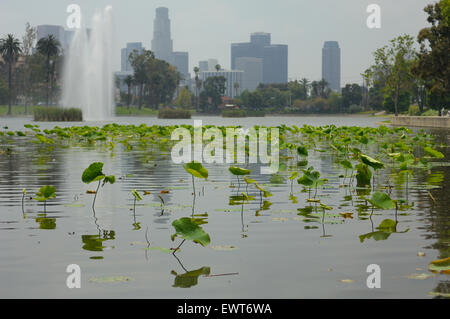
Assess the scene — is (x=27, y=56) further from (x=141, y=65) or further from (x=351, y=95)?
(x=351, y=95)

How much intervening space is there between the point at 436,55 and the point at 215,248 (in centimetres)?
4990

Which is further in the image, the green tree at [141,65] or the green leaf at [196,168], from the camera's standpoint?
the green tree at [141,65]

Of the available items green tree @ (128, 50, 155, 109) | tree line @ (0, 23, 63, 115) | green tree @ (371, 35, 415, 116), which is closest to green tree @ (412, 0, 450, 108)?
green tree @ (371, 35, 415, 116)

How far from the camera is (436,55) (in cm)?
5169

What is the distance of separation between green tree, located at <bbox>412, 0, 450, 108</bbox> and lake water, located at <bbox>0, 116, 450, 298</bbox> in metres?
44.6

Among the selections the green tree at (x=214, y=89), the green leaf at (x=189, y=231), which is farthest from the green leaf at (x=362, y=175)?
the green tree at (x=214, y=89)

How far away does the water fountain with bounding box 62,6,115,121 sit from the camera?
62.5m

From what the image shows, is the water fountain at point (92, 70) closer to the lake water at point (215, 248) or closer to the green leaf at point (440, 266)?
the lake water at point (215, 248)

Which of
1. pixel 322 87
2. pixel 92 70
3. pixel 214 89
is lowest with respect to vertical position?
pixel 92 70

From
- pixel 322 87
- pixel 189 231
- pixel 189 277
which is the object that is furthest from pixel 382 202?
pixel 322 87

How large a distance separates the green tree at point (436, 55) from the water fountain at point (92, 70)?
2929 centimetres

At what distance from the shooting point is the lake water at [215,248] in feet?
14.8

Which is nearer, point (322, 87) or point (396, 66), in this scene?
point (396, 66)
